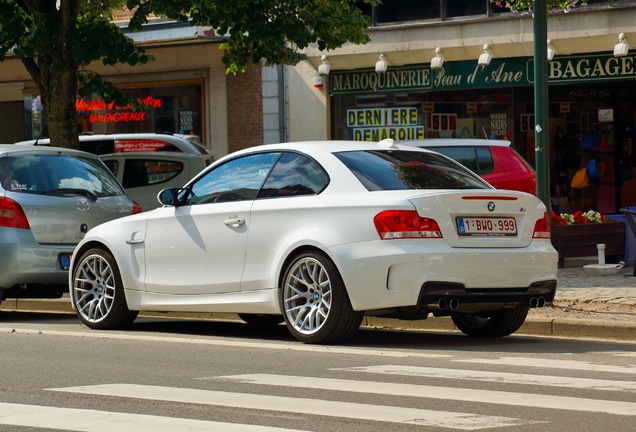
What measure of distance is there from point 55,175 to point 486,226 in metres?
5.23

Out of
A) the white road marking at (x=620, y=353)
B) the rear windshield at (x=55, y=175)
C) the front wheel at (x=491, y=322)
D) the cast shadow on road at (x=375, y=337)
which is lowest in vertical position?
the white road marking at (x=620, y=353)

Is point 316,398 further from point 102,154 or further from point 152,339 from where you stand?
point 102,154

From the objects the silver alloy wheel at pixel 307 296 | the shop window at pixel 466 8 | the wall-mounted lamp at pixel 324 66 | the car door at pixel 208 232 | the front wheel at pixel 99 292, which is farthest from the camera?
the wall-mounted lamp at pixel 324 66

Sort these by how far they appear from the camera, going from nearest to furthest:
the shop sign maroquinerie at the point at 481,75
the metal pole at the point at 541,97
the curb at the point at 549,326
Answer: the curb at the point at 549,326 < the metal pole at the point at 541,97 < the shop sign maroquinerie at the point at 481,75

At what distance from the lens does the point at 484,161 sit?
760 inches

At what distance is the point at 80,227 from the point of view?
13.2 metres

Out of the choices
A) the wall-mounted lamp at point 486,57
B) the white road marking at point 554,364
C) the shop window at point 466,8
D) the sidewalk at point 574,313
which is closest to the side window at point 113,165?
the sidewalk at point 574,313

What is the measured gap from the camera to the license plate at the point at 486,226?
9.81 metres

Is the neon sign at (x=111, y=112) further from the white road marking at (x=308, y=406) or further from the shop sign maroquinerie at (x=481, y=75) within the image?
the white road marking at (x=308, y=406)

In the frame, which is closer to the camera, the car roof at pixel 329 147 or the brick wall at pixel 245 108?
the car roof at pixel 329 147

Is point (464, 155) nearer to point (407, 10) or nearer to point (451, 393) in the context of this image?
point (407, 10)

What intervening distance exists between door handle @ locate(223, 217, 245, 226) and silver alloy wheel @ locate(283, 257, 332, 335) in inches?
27.9

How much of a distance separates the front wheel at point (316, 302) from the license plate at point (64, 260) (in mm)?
3518

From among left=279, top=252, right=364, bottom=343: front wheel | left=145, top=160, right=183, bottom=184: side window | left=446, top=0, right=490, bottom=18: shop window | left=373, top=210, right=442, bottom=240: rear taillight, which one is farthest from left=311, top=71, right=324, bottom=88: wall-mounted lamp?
left=373, top=210, right=442, bottom=240: rear taillight
